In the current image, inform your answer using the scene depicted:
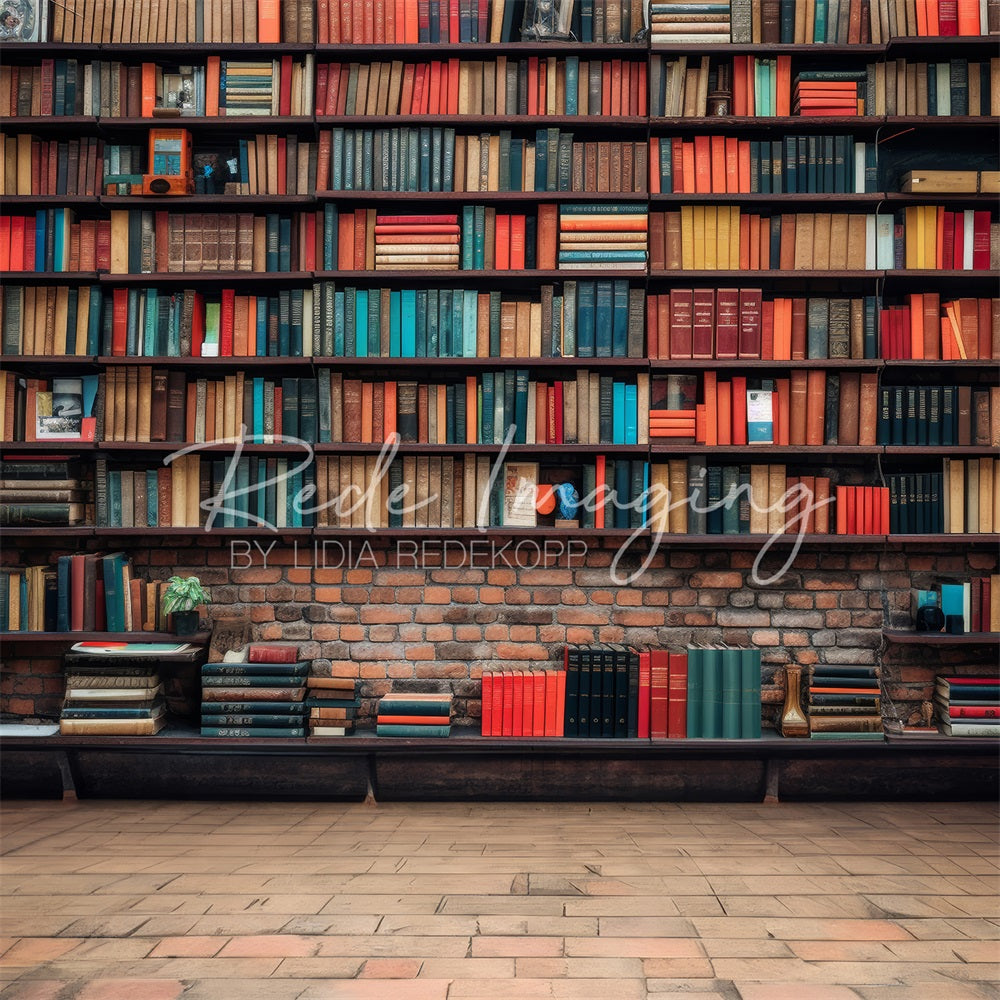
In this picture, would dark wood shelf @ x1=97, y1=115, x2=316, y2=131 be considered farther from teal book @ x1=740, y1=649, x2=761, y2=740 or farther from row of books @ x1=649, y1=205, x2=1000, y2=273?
teal book @ x1=740, y1=649, x2=761, y2=740

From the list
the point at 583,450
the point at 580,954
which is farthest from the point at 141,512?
the point at 580,954

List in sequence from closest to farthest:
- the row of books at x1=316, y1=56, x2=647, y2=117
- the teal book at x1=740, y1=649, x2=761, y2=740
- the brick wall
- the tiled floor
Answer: the tiled floor → the teal book at x1=740, y1=649, x2=761, y2=740 → the row of books at x1=316, y1=56, x2=647, y2=117 → the brick wall

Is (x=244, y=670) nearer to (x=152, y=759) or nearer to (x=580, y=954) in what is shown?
(x=152, y=759)

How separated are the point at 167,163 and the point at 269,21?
674mm

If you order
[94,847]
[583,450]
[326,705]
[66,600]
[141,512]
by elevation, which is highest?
[583,450]

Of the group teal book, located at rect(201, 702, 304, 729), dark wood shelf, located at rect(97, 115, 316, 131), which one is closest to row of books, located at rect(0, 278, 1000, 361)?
dark wood shelf, located at rect(97, 115, 316, 131)

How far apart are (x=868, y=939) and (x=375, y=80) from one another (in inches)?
131

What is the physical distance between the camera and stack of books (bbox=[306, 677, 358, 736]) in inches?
128

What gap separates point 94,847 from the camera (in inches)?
112

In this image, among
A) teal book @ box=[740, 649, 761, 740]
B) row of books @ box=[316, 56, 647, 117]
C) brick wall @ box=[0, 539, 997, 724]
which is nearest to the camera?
teal book @ box=[740, 649, 761, 740]

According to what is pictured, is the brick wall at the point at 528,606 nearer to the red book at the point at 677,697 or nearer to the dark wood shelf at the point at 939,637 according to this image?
the dark wood shelf at the point at 939,637

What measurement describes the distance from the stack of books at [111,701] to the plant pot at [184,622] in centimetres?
15

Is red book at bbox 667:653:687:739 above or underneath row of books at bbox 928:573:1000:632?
underneath

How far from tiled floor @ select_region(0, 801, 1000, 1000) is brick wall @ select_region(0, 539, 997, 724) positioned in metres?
0.54
